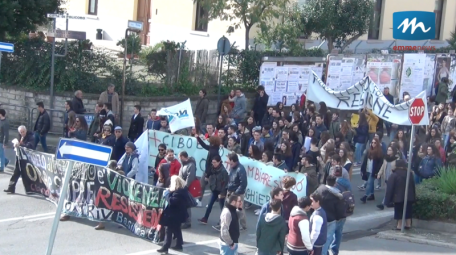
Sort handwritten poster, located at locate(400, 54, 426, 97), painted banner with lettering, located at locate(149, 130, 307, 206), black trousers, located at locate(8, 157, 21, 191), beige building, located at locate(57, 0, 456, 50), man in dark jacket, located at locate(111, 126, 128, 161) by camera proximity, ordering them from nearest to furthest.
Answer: painted banner with lettering, located at locate(149, 130, 307, 206) → black trousers, located at locate(8, 157, 21, 191) → man in dark jacket, located at locate(111, 126, 128, 161) → handwritten poster, located at locate(400, 54, 426, 97) → beige building, located at locate(57, 0, 456, 50)

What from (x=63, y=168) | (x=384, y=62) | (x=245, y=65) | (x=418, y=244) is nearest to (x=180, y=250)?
(x=63, y=168)

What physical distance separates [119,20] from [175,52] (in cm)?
1316

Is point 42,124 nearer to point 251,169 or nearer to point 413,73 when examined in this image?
point 251,169

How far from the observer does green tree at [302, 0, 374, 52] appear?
28.8m

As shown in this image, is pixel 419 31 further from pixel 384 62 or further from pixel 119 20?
pixel 119 20

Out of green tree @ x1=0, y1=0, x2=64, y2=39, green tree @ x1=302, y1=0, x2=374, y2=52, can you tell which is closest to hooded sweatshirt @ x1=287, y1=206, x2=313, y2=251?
green tree @ x1=0, y1=0, x2=64, y2=39

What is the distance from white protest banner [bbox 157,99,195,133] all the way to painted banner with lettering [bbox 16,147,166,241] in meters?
3.15

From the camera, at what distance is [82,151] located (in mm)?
8109

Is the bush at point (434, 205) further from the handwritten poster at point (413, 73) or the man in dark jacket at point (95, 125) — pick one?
the handwritten poster at point (413, 73)

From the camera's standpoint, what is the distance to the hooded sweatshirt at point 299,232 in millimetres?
9625

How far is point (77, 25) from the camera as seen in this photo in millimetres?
37219

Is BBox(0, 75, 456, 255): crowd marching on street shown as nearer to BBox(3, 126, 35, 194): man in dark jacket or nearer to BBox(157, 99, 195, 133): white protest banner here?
BBox(3, 126, 35, 194): man in dark jacket

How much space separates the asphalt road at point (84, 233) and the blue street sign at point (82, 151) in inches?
159

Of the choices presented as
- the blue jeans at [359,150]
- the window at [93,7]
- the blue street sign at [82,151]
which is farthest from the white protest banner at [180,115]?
the window at [93,7]
